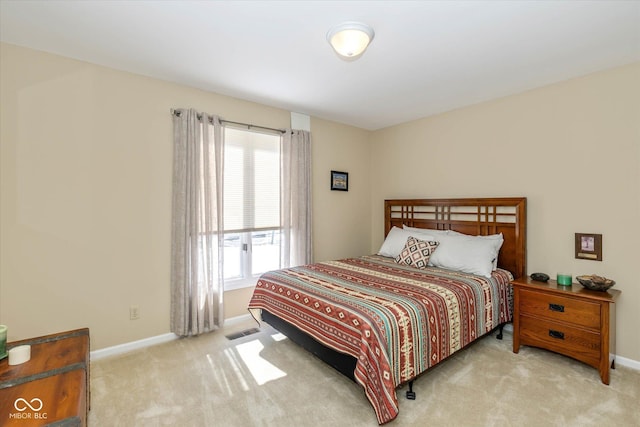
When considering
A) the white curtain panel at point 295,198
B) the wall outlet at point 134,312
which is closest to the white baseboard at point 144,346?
the wall outlet at point 134,312

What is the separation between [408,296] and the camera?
224 centimetres

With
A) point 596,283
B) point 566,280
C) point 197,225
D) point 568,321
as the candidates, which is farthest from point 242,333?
point 596,283

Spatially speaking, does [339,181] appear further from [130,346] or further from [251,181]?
[130,346]

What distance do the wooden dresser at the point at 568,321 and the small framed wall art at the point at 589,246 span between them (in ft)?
1.00

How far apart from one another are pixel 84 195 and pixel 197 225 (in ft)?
3.11

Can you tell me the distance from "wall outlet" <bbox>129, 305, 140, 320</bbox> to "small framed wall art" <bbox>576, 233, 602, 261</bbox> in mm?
4165

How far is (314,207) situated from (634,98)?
327 cm

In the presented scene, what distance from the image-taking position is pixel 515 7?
1827 mm

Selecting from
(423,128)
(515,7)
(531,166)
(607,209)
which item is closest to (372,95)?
(423,128)

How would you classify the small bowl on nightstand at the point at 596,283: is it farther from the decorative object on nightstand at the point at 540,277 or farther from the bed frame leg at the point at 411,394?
the bed frame leg at the point at 411,394

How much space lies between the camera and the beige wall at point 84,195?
2.30m

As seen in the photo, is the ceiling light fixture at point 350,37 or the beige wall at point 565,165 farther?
the beige wall at point 565,165

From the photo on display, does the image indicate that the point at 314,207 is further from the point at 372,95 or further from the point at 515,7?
the point at 515,7

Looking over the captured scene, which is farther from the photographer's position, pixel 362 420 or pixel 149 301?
pixel 149 301
